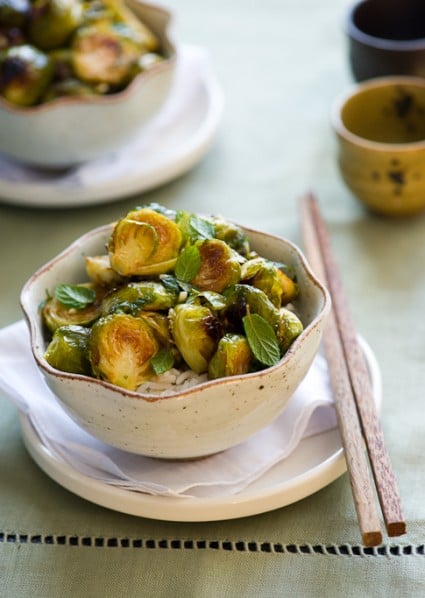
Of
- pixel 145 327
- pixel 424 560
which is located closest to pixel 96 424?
pixel 145 327

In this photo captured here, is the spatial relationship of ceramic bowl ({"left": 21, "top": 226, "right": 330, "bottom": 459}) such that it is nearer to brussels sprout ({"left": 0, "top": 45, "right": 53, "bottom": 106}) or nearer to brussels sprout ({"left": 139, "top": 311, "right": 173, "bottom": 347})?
brussels sprout ({"left": 139, "top": 311, "right": 173, "bottom": 347})

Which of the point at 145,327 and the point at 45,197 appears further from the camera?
the point at 45,197

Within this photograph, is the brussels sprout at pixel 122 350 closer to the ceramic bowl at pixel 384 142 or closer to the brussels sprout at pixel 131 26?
the ceramic bowl at pixel 384 142

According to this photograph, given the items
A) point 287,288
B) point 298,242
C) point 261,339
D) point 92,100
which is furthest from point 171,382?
point 92,100

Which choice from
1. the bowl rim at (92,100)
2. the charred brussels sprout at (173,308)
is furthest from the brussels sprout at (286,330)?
the bowl rim at (92,100)

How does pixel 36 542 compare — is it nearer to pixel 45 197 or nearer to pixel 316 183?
pixel 45 197

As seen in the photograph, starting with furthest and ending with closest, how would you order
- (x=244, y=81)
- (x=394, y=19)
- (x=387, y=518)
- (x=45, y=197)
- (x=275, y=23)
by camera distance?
(x=275, y=23)
(x=244, y=81)
(x=394, y=19)
(x=45, y=197)
(x=387, y=518)
